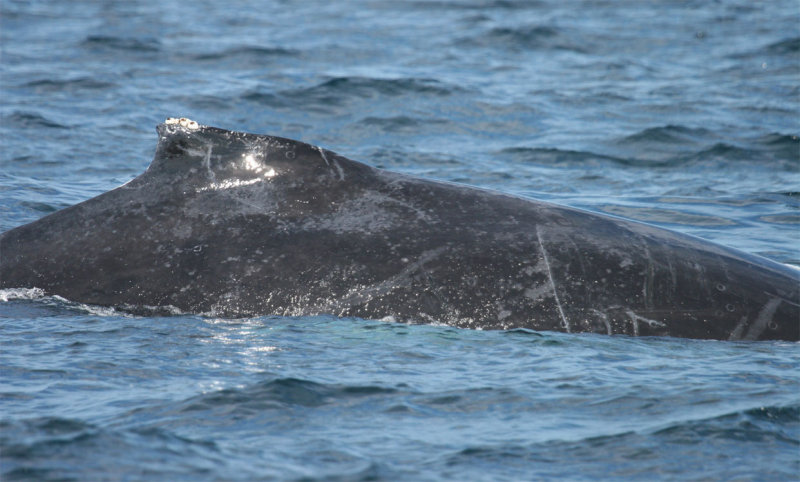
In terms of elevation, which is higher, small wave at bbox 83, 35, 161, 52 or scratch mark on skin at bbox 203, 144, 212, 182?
small wave at bbox 83, 35, 161, 52

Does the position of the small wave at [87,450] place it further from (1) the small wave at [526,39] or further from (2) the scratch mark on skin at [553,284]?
(1) the small wave at [526,39]

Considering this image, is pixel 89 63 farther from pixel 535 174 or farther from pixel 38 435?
pixel 38 435

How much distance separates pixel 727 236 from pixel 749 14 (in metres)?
17.1

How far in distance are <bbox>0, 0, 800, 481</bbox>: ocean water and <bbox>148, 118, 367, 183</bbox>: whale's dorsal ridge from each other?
3.17ft

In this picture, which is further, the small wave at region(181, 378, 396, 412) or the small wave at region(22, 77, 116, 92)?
the small wave at region(22, 77, 116, 92)

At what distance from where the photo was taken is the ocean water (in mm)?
4992

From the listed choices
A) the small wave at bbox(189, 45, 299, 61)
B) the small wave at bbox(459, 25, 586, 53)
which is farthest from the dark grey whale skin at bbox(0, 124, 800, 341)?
the small wave at bbox(459, 25, 586, 53)

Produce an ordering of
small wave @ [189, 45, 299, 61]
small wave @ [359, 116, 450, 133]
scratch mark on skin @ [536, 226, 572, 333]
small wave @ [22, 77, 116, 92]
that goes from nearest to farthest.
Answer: scratch mark on skin @ [536, 226, 572, 333] → small wave @ [359, 116, 450, 133] → small wave @ [22, 77, 116, 92] → small wave @ [189, 45, 299, 61]

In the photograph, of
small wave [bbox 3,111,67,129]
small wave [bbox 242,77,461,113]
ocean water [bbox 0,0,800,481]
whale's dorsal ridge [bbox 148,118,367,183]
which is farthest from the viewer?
small wave [bbox 242,77,461,113]

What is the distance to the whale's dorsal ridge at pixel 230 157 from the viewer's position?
22.4 ft

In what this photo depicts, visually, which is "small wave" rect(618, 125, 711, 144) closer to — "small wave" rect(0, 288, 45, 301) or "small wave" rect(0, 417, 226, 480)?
"small wave" rect(0, 288, 45, 301)

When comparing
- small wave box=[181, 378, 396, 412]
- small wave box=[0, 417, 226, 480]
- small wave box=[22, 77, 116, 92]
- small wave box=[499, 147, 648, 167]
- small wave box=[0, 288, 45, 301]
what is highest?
small wave box=[22, 77, 116, 92]

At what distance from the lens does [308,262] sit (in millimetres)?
6637

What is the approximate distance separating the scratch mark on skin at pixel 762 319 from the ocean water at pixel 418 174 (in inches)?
5.9
